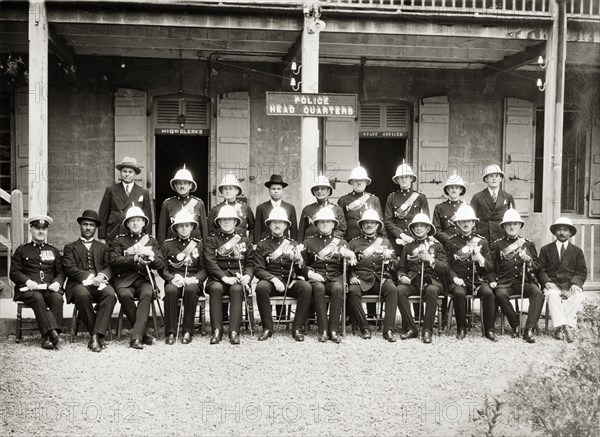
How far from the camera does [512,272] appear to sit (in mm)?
8484

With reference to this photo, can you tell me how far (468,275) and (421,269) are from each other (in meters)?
0.63

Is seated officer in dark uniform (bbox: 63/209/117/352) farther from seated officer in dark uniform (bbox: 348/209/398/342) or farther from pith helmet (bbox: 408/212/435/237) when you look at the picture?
pith helmet (bbox: 408/212/435/237)

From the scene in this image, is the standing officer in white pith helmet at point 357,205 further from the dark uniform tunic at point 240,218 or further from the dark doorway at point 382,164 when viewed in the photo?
the dark doorway at point 382,164

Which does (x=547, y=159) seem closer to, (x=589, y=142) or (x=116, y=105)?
(x=589, y=142)

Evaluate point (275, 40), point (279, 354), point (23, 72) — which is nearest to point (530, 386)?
point (279, 354)

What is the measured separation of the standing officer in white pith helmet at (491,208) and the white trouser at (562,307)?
1084mm

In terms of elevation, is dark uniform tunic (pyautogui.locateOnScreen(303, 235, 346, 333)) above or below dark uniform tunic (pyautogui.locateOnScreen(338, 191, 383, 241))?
below

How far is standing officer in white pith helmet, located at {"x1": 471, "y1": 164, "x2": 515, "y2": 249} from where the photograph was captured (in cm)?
903

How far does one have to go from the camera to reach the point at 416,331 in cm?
802

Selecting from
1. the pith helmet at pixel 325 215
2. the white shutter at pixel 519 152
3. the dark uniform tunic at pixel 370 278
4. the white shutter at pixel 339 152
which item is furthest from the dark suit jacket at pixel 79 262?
the white shutter at pixel 519 152

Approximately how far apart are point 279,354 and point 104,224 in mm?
2944

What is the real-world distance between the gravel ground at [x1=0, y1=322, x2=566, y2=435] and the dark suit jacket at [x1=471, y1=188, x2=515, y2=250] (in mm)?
1659

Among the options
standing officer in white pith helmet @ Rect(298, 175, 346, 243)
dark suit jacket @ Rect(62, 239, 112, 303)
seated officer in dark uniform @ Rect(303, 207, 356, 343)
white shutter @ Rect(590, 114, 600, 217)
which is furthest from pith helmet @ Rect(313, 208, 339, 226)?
white shutter @ Rect(590, 114, 600, 217)

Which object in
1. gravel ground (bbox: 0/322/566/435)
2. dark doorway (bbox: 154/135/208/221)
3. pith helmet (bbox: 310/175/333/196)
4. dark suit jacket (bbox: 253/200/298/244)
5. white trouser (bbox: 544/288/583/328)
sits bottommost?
gravel ground (bbox: 0/322/566/435)
